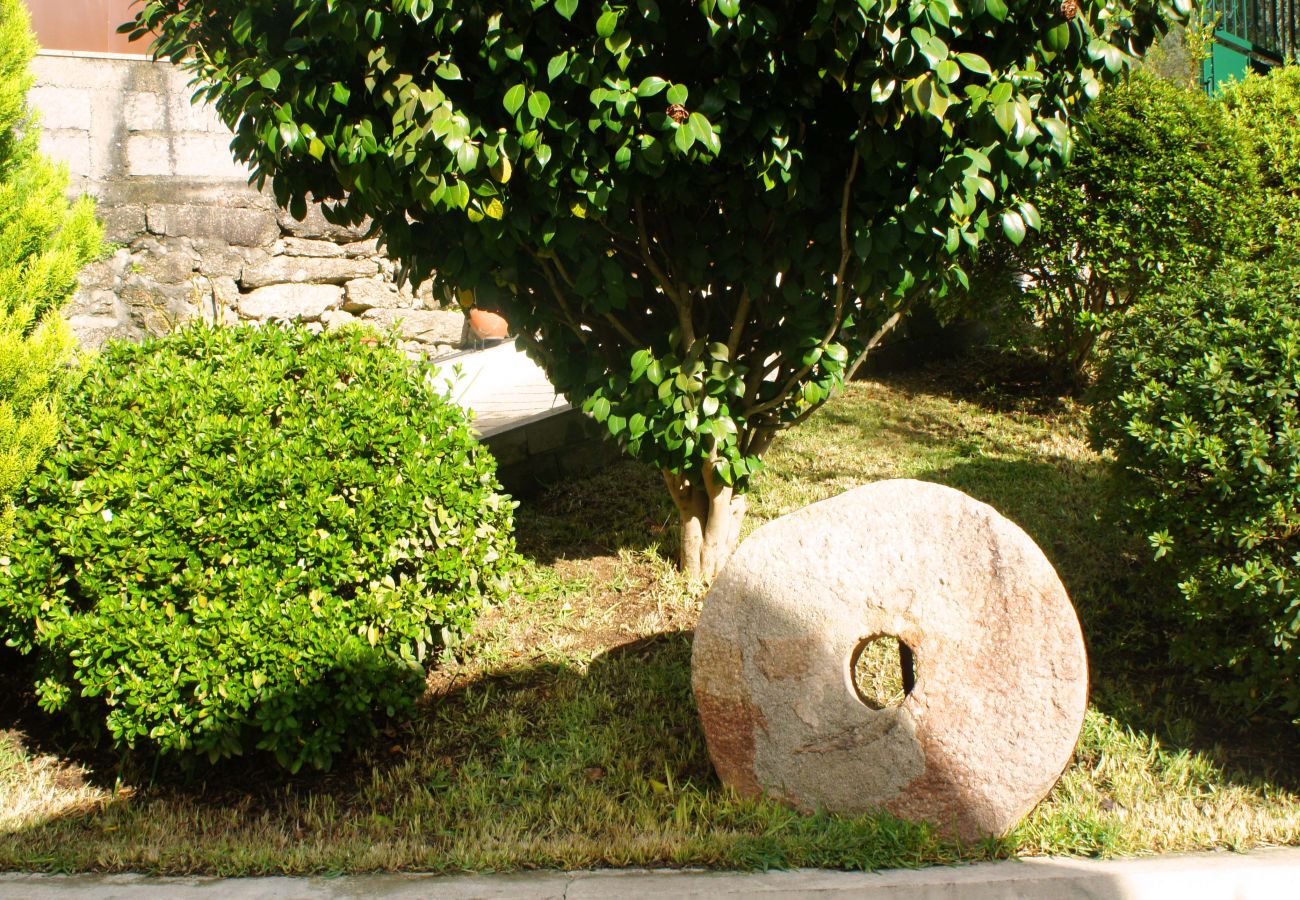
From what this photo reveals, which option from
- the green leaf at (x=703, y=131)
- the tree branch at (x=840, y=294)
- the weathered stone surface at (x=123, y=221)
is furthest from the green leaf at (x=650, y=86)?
the weathered stone surface at (x=123, y=221)

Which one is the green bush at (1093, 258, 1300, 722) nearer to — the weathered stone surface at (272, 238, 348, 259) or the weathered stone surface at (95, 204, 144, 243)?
the weathered stone surface at (272, 238, 348, 259)

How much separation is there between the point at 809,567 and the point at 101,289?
612 cm

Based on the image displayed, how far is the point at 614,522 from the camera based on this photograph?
582 cm

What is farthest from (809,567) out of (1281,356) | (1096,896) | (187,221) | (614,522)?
(187,221)

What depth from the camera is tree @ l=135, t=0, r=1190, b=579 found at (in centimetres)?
338

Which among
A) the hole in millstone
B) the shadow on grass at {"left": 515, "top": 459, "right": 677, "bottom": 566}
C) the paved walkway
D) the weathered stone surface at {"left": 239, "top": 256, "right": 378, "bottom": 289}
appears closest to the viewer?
the hole in millstone

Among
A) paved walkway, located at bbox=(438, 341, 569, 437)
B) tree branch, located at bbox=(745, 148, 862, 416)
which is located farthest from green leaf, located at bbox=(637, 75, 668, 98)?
paved walkway, located at bbox=(438, 341, 569, 437)

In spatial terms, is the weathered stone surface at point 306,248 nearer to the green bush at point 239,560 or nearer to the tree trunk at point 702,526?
the green bush at point 239,560

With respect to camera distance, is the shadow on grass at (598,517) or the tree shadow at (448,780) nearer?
the tree shadow at (448,780)

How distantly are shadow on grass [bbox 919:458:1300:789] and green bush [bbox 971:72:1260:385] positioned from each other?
49.8 inches

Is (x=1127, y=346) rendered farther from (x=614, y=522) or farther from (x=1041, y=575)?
(x=614, y=522)

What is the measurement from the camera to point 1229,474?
369cm

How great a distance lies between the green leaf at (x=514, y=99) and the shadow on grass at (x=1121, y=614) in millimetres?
2718

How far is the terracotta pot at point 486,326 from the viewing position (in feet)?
27.3
